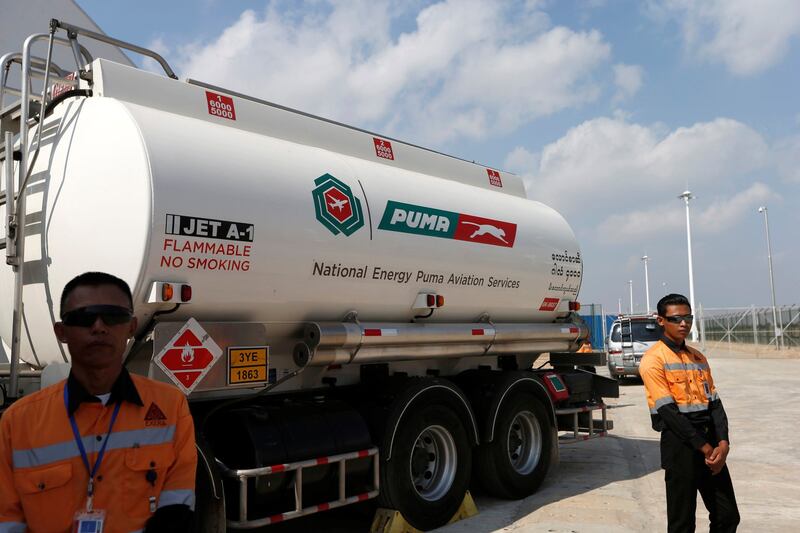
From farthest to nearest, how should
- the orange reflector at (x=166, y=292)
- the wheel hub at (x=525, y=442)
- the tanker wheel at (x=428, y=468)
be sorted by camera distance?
the wheel hub at (x=525, y=442)
the tanker wheel at (x=428, y=468)
the orange reflector at (x=166, y=292)

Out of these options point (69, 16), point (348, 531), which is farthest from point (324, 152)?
point (69, 16)

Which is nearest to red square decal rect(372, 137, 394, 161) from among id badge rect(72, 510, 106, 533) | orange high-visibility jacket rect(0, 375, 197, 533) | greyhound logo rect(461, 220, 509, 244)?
greyhound logo rect(461, 220, 509, 244)

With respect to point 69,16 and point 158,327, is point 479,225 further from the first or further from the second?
point 69,16

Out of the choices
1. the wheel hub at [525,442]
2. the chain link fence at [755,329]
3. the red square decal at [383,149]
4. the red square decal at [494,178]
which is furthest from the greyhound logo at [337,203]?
the chain link fence at [755,329]

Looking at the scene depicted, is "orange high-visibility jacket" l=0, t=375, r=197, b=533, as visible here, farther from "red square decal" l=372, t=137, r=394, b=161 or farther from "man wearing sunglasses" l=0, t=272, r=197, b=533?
"red square decal" l=372, t=137, r=394, b=161

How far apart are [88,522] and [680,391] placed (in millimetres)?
3707

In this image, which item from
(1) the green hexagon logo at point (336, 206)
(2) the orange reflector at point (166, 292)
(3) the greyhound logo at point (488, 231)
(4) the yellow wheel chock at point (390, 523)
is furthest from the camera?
(3) the greyhound logo at point (488, 231)

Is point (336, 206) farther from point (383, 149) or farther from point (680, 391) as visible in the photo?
point (680, 391)

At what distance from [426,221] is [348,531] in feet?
9.73

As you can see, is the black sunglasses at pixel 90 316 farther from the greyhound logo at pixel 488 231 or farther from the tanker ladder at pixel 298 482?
the greyhound logo at pixel 488 231

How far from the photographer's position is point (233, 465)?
529 centimetres

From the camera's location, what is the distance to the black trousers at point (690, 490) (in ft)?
14.8

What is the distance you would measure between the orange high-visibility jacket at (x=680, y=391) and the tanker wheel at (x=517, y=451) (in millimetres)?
2956

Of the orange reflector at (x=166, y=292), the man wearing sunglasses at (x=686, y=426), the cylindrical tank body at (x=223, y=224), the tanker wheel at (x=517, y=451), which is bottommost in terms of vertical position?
the tanker wheel at (x=517, y=451)
